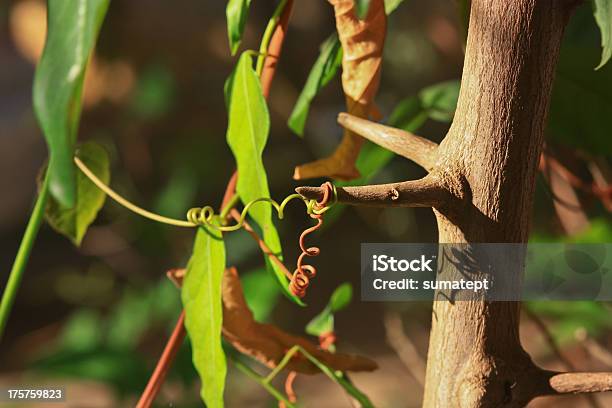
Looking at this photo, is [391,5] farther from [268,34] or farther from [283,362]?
[283,362]

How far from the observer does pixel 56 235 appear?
6.29ft

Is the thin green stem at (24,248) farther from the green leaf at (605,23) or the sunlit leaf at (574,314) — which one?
the sunlit leaf at (574,314)

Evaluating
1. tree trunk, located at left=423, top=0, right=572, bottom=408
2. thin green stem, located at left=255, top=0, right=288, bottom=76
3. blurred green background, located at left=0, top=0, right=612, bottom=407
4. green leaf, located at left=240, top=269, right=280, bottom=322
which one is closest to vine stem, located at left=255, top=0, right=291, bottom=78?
thin green stem, located at left=255, top=0, right=288, bottom=76

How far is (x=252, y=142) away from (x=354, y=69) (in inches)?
2.6

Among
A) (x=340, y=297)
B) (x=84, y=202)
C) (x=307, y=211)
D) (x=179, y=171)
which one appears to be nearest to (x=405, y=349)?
(x=340, y=297)

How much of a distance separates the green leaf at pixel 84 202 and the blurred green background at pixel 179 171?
2.26 feet

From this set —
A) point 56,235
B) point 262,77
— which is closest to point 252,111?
point 262,77

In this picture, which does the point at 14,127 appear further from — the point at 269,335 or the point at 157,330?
the point at 269,335

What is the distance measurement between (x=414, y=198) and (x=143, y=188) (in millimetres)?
1592

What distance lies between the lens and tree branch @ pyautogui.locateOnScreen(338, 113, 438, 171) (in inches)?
13.9

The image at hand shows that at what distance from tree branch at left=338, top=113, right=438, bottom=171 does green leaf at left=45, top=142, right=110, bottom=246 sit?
0.19m

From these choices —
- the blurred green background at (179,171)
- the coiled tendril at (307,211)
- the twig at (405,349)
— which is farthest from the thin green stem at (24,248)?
the blurred green background at (179,171)

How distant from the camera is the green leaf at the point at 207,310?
0.39m

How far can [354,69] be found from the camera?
0.40 metres
